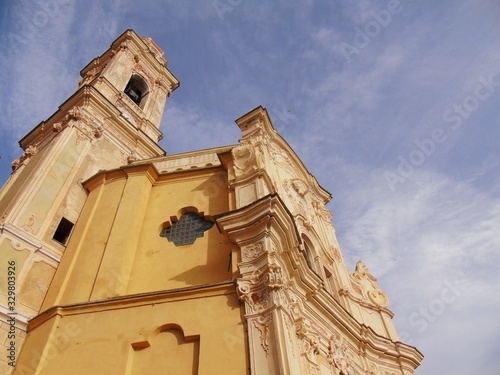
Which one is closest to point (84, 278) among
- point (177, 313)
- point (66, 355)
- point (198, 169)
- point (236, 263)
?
point (66, 355)

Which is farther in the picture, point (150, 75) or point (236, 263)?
point (150, 75)

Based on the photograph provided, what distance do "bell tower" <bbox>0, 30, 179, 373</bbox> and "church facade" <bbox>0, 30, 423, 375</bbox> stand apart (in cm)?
5

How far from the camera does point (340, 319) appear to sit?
1095 centimetres

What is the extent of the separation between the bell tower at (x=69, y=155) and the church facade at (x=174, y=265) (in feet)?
0.17

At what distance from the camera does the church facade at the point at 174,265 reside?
297 inches

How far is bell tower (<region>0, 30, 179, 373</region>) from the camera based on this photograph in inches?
386

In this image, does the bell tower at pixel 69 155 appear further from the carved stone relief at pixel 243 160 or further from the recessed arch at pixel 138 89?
the carved stone relief at pixel 243 160

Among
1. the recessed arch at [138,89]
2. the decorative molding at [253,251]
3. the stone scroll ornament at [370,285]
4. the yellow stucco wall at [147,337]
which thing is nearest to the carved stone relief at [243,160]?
the decorative molding at [253,251]

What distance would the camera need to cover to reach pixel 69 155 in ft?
43.7

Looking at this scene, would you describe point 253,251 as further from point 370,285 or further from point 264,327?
point 370,285

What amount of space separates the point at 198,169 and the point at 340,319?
631 centimetres

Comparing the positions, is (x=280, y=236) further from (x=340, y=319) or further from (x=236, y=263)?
(x=340, y=319)

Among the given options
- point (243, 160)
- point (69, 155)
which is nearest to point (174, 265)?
point (243, 160)

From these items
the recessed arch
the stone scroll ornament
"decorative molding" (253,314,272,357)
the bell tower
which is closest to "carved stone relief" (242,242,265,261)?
"decorative molding" (253,314,272,357)
